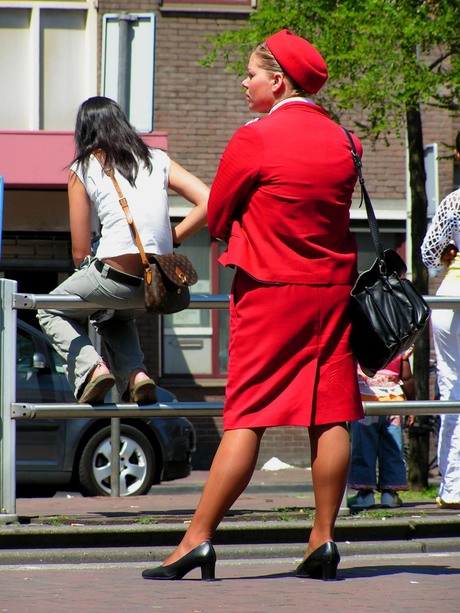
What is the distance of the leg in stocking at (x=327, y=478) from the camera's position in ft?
16.7

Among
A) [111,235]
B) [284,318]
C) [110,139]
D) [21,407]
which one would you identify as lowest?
[21,407]

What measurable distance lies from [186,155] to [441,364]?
10.3 m

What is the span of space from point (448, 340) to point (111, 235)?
6.76 ft

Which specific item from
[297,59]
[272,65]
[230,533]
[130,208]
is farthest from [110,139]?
[230,533]

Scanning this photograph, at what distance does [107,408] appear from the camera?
20.2 ft

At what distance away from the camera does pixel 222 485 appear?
16.4 ft

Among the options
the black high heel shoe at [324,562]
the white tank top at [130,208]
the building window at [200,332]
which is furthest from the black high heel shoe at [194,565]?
the building window at [200,332]

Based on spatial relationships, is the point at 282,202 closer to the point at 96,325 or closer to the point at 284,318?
the point at 284,318

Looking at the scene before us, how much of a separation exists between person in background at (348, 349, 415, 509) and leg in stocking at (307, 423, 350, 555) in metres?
2.86

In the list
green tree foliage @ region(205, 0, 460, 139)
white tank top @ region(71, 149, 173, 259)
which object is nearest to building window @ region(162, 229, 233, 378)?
green tree foliage @ region(205, 0, 460, 139)

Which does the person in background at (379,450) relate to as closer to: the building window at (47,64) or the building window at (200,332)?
the building window at (200,332)

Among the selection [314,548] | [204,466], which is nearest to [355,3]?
[314,548]

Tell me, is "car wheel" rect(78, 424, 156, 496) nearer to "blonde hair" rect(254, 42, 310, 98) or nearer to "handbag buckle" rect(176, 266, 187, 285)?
"handbag buckle" rect(176, 266, 187, 285)

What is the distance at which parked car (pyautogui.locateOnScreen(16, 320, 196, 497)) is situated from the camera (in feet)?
37.0
